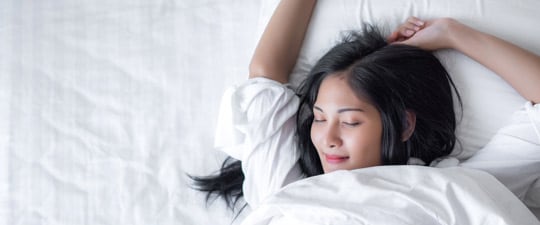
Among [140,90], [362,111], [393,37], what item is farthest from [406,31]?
[140,90]

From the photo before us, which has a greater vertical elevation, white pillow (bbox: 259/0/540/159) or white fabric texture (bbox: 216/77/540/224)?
white pillow (bbox: 259/0/540/159)

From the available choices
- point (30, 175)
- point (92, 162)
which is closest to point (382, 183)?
point (92, 162)

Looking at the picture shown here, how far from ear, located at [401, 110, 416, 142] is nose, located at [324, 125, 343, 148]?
0.48 feet

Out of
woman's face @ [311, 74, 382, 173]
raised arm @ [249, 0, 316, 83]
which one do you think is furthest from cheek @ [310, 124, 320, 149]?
raised arm @ [249, 0, 316, 83]

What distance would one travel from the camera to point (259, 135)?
1.19 meters

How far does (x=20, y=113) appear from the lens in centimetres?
138

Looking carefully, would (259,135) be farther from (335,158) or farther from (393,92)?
(393,92)

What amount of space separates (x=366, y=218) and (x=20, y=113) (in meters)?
0.85

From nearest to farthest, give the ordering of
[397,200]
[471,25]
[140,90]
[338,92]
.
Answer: [397,200] < [338,92] < [471,25] < [140,90]

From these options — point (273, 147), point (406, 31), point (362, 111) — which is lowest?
point (273, 147)

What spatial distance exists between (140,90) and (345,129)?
535 mm

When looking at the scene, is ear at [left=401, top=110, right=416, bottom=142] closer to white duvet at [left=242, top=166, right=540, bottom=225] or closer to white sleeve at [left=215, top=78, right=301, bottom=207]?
A: white duvet at [left=242, top=166, right=540, bottom=225]

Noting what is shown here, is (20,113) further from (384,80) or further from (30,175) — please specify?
(384,80)

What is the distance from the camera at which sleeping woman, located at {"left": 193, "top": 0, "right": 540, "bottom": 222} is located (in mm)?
1105
